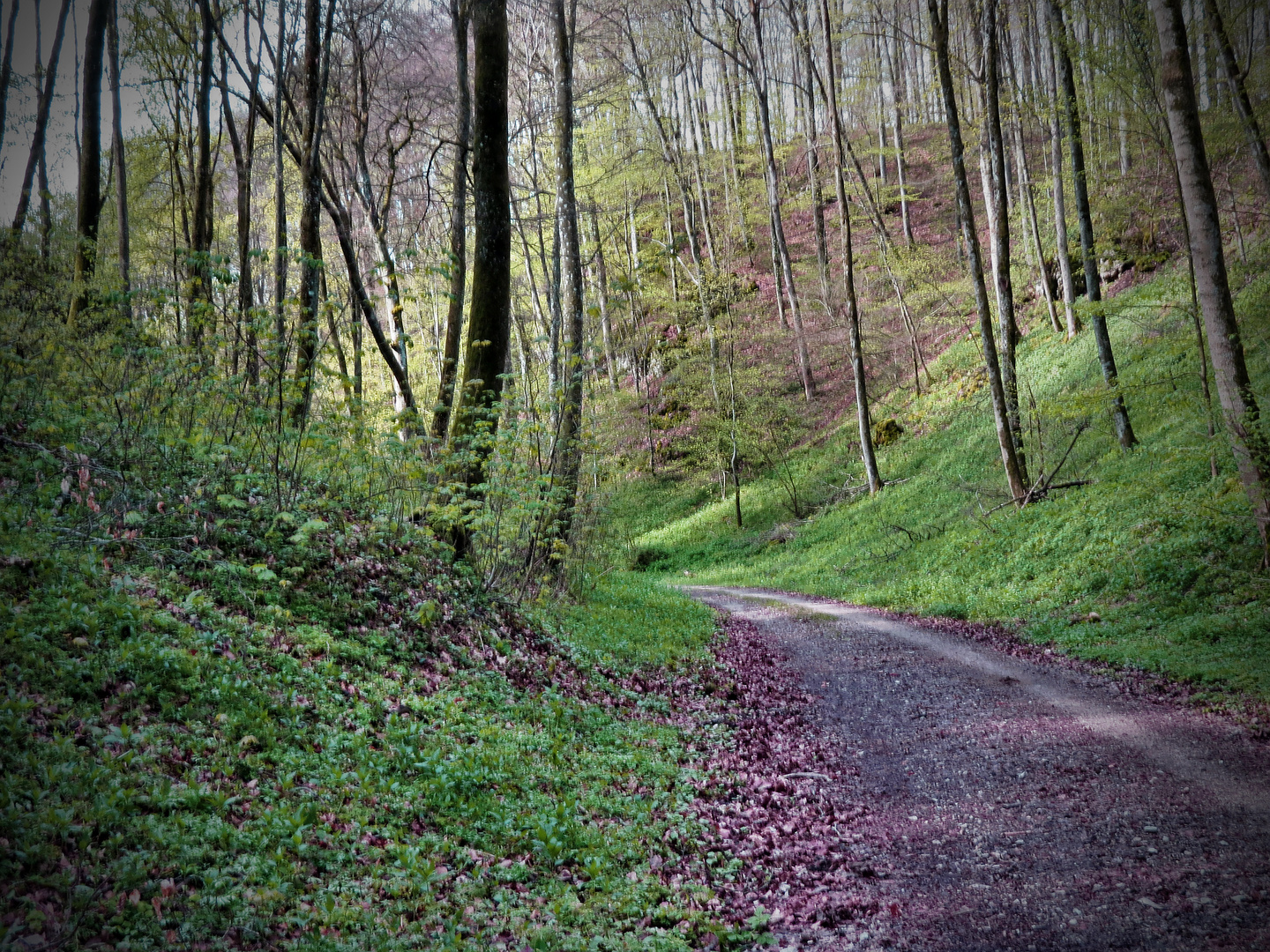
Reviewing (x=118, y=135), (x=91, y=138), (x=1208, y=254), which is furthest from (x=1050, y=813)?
(x=118, y=135)

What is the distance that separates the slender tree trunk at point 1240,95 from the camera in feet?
34.6

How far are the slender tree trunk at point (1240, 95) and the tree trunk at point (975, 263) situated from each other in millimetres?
4186

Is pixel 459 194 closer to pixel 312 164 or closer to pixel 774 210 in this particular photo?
pixel 312 164

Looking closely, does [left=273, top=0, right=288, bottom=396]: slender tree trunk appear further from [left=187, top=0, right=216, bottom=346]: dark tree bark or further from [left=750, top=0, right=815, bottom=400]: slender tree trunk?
[left=750, top=0, right=815, bottom=400]: slender tree trunk

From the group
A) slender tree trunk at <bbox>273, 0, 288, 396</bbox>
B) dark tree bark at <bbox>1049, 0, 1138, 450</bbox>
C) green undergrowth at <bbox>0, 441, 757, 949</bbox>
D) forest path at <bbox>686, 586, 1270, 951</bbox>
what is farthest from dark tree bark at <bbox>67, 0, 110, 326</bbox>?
dark tree bark at <bbox>1049, 0, 1138, 450</bbox>

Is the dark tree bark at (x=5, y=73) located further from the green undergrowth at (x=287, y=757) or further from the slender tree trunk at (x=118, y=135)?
the green undergrowth at (x=287, y=757)

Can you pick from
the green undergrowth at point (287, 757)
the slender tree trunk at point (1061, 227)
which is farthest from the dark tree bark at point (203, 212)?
the slender tree trunk at point (1061, 227)

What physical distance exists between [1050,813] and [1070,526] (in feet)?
31.2

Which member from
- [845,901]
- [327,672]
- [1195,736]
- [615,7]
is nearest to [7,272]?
[327,672]

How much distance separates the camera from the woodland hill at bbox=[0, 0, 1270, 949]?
3766 mm

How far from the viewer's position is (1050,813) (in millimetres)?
5016

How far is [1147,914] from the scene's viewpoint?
369cm

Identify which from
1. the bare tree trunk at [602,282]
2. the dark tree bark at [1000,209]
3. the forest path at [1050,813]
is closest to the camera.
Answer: the forest path at [1050,813]

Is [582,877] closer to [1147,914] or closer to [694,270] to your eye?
[1147,914]
